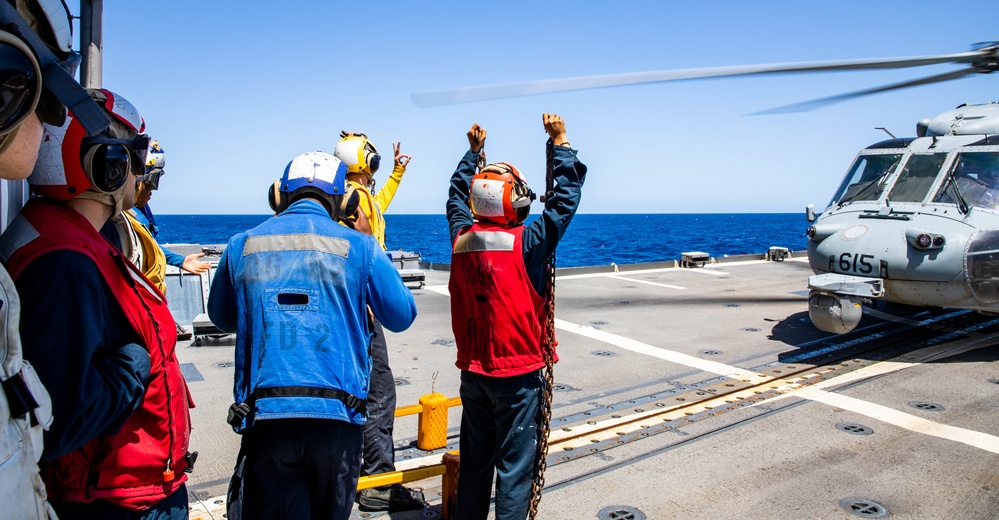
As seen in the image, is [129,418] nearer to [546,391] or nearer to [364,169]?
[546,391]

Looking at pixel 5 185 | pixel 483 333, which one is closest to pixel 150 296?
pixel 5 185

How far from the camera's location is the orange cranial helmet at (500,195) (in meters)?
3.89

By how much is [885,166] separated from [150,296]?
9701mm

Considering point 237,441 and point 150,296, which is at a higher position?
point 150,296

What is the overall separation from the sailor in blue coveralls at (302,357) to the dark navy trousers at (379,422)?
1422 mm

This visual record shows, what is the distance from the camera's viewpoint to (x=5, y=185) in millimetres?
3051

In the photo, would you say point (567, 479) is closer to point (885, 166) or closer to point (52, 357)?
point (52, 357)

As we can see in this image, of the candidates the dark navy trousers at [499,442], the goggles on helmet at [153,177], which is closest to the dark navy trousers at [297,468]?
the dark navy trousers at [499,442]

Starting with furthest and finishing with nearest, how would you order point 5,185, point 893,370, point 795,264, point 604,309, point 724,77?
1. point 795,264
2. point 604,309
3. point 893,370
4. point 724,77
5. point 5,185

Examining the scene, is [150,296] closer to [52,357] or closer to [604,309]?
[52,357]

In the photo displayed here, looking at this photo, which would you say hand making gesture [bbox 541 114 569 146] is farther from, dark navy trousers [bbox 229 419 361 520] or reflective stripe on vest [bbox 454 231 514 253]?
dark navy trousers [bbox 229 419 361 520]

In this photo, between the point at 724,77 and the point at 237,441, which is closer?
the point at 724,77

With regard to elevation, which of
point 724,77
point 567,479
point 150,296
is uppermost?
point 724,77

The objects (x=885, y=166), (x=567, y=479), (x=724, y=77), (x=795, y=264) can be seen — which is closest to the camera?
(x=724, y=77)
